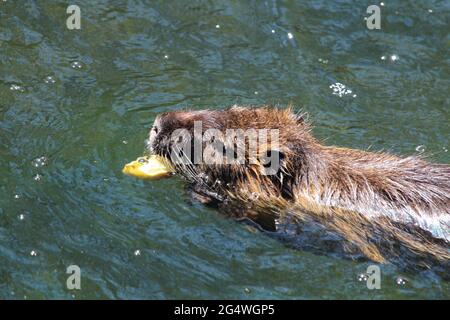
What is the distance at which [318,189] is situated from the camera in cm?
482

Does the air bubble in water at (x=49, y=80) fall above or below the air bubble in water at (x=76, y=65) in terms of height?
below

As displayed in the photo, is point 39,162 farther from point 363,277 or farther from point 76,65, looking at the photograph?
point 363,277

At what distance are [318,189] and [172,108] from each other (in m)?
1.92

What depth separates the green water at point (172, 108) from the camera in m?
4.72

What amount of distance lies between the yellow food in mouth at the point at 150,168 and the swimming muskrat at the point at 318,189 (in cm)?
12

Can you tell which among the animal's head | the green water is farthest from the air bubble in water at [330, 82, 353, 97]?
the animal's head

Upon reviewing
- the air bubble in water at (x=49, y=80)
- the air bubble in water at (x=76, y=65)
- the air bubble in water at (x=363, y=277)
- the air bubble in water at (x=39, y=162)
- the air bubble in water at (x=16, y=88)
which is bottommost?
the air bubble in water at (x=363, y=277)

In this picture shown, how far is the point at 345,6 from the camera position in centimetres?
748

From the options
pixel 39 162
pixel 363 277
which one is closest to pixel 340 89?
pixel 363 277

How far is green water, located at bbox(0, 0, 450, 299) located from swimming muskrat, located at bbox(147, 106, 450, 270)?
139 millimetres

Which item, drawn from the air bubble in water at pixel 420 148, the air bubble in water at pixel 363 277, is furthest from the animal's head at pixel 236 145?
the air bubble in water at pixel 420 148

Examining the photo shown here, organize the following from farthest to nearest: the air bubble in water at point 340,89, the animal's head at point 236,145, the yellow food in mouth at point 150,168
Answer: the air bubble in water at point 340,89, the yellow food in mouth at point 150,168, the animal's head at point 236,145

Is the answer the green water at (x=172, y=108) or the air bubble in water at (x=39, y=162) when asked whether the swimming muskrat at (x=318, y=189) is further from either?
the air bubble in water at (x=39, y=162)

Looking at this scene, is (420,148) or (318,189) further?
(420,148)
